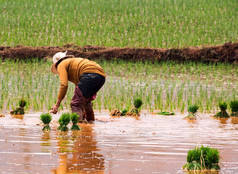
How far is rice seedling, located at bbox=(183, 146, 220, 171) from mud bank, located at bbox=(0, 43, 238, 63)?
12637 mm

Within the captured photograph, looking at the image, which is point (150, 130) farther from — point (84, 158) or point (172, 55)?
point (172, 55)

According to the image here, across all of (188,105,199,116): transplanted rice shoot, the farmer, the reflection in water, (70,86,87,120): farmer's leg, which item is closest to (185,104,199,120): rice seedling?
(188,105,199,116): transplanted rice shoot

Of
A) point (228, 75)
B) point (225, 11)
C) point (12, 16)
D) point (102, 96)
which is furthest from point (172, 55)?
point (12, 16)

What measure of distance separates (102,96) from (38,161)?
6.89 metres

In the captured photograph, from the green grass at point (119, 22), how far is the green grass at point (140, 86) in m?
2.85

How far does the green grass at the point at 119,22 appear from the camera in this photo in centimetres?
2033

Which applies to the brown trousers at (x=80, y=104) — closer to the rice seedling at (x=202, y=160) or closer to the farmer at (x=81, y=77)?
the farmer at (x=81, y=77)

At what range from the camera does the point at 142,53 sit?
18234 mm

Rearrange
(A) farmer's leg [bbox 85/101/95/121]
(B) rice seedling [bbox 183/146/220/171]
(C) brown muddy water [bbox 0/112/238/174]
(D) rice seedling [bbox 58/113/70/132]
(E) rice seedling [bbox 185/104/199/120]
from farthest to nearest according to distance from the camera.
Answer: (E) rice seedling [bbox 185/104/199/120], (A) farmer's leg [bbox 85/101/95/121], (D) rice seedling [bbox 58/113/70/132], (C) brown muddy water [bbox 0/112/238/174], (B) rice seedling [bbox 183/146/220/171]

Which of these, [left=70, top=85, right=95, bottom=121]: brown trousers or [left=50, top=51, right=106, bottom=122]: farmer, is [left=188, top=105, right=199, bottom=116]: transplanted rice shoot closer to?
[left=50, top=51, right=106, bottom=122]: farmer

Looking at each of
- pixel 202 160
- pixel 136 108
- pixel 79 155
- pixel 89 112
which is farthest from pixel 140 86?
pixel 202 160

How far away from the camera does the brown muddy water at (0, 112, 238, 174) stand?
525 cm

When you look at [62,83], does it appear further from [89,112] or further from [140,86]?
[140,86]

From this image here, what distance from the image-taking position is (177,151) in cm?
613
